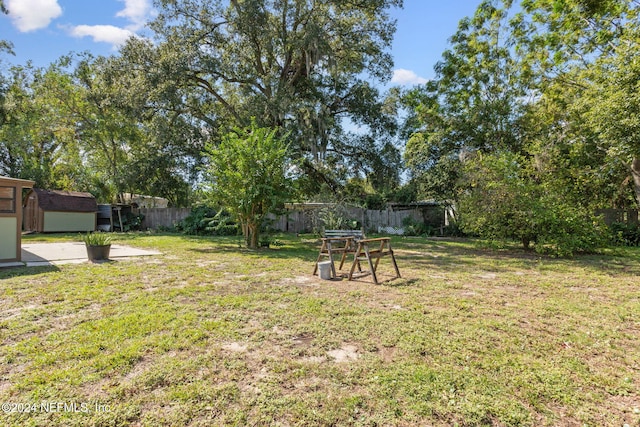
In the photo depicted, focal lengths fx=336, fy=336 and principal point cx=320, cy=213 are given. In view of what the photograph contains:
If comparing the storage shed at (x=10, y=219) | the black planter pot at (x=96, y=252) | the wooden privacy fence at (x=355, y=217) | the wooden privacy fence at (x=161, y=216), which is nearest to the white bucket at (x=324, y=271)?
the black planter pot at (x=96, y=252)

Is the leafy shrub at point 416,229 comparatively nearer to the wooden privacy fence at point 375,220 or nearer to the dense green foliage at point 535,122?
the wooden privacy fence at point 375,220

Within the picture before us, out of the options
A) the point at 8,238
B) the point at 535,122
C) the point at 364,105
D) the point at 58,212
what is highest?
the point at 364,105

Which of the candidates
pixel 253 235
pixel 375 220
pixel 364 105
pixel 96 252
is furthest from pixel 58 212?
pixel 364 105

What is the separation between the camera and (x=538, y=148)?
11.7 metres

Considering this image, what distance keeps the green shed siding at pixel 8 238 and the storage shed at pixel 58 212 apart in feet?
37.0

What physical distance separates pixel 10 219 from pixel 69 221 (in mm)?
11719

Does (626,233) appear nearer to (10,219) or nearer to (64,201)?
(10,219)

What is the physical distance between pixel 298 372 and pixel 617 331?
3.11 meters

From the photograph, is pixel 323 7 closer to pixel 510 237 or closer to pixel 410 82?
pixel 410 82

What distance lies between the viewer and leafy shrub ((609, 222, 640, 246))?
1223 cm

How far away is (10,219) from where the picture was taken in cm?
666

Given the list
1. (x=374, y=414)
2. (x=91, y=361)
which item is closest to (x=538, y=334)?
(x=374, y=414)

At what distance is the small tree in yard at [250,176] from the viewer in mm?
9234

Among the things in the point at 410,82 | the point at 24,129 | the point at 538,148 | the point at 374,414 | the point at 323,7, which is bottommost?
the point at 374,414
